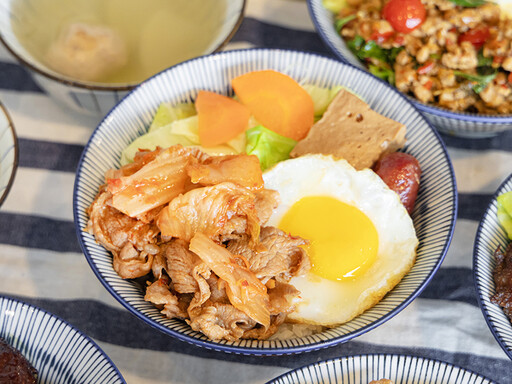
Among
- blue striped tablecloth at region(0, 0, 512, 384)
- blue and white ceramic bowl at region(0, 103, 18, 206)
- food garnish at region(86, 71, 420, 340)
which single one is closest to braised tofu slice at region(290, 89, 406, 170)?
food garnish at region(86, 71, 420, 340)

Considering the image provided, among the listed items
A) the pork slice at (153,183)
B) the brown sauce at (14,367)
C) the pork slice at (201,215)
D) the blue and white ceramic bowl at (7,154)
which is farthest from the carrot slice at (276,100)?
the brown sauce at (14,367)

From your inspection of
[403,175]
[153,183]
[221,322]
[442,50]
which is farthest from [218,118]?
[442,50]

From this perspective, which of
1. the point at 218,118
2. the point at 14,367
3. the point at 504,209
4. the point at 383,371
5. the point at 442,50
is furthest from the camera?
A: the point at 442,50

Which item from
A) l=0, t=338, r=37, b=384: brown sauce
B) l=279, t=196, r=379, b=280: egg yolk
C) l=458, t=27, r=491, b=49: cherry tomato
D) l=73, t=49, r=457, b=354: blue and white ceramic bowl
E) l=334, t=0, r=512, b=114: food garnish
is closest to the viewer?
l=0, t=338, r=37, b=384: brown sauce

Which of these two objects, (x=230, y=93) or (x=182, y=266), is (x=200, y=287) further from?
(x=230, y=93)

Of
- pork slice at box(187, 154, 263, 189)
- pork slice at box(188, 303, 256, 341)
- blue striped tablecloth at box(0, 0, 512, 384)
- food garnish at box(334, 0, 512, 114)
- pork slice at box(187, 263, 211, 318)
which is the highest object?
food garnish at box(334, 0, 512, 114)

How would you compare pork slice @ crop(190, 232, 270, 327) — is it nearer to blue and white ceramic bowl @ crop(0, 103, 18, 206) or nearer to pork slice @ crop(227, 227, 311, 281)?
pork slice @ crop(227, 227, 311, 281)
